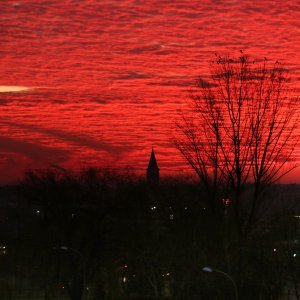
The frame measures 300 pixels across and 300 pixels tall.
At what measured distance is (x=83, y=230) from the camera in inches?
2803

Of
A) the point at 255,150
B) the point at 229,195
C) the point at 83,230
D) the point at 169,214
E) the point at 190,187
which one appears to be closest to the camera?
the point at 255,150

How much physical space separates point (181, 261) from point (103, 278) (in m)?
13.5

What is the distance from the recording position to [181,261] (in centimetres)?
5466

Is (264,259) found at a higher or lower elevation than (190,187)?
lower

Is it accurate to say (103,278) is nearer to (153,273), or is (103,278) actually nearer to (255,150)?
(153,273)

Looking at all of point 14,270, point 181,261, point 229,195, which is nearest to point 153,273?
point 181,261

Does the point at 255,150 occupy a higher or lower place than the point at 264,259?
higher

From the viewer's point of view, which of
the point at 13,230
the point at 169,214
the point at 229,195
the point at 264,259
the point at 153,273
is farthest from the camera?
the point at 169,214

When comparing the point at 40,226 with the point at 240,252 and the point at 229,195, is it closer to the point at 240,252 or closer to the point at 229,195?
the point at 229,195

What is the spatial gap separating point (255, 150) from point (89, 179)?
4046 cm

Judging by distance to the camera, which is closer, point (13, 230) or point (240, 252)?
point (240, 252)

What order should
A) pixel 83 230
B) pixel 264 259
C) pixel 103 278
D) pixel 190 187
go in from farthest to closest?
pixel 190 187
pixel 83 230
pixel 103 278
pixel 264 259

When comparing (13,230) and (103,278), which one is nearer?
(103,278)

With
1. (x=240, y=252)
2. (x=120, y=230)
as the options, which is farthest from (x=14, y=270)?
(x=240, y=252)
